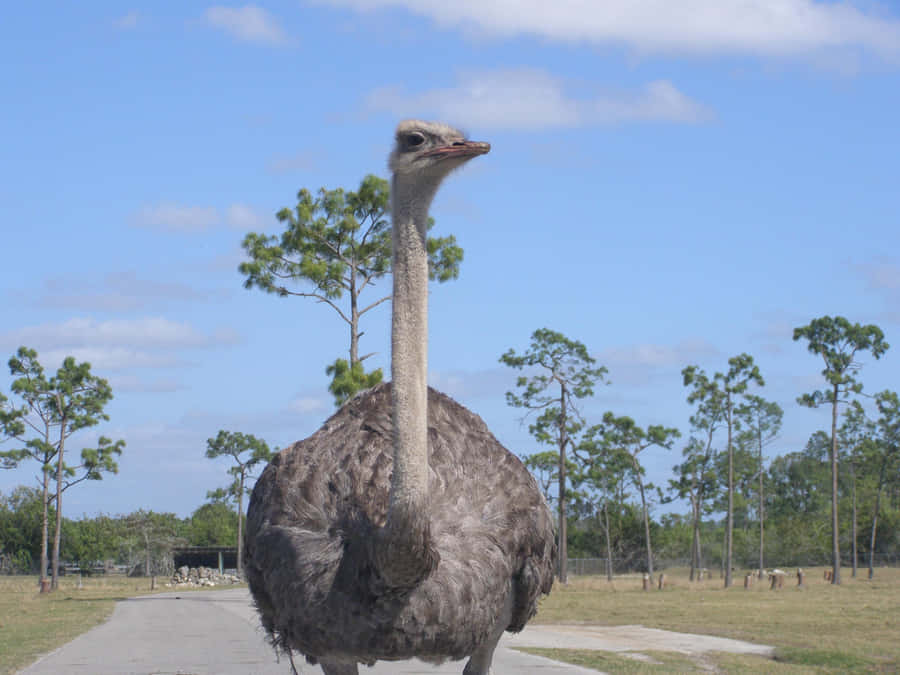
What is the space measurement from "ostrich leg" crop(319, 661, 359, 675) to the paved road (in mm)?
2260

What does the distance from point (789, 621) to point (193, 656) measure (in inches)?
448

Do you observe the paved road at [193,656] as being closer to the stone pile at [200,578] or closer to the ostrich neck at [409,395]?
the ostrich neck at [409,395]

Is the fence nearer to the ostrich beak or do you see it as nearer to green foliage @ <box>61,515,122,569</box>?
green foliage @ <box>61,515,122,569</box>

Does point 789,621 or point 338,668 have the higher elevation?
point 338,668

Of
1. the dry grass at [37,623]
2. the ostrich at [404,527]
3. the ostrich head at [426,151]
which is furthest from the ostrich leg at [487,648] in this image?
the dry grass at [37,623]

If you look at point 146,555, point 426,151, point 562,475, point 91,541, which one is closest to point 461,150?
point 426,151

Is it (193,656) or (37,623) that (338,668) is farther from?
(37,623)

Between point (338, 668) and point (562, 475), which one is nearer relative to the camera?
point (338, 668)

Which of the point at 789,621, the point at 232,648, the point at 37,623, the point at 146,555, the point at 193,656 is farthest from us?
the point at 146,555

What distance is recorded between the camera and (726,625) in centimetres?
1883

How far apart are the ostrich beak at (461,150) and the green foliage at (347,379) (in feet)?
52.6

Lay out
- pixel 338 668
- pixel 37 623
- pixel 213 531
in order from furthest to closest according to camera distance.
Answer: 1. pixel 213 531
2. pixel 37 623
3. pixel 338 668

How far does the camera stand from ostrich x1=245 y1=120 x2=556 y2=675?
4852mm

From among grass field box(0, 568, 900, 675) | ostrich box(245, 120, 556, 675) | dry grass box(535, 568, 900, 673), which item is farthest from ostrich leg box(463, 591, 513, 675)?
dry grass box(535, 568, 900, 673)
